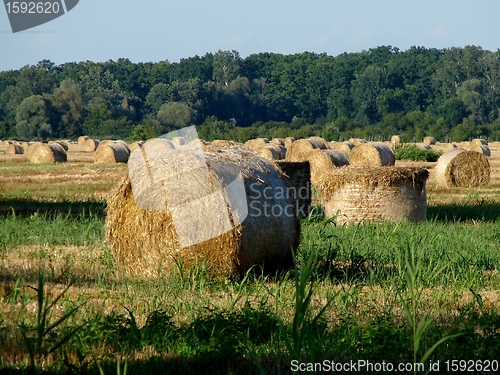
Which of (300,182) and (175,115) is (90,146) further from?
(175,115)

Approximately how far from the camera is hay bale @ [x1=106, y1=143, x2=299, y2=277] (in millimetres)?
7285

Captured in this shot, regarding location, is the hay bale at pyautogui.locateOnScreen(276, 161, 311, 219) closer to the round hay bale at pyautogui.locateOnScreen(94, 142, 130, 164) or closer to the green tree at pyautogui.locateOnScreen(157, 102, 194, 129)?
the round hay bale at pyautogui.locateOnScreen(94, 142, 130, 164)

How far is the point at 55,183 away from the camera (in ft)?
68.7

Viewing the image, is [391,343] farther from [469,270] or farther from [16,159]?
[16,159]

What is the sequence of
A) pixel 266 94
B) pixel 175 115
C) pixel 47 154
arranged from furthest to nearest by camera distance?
pixel 266 94
pixel 175 115
pixel 47 154

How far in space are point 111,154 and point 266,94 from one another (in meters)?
87.2

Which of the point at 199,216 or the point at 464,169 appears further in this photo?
the point at 464,169

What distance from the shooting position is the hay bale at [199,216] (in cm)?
729

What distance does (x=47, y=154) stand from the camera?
30.2m

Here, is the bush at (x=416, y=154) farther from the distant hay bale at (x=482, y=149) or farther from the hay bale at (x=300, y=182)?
the hay bale at (x=300, y=182)

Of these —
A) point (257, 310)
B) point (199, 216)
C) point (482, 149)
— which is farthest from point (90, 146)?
point (257, 310)

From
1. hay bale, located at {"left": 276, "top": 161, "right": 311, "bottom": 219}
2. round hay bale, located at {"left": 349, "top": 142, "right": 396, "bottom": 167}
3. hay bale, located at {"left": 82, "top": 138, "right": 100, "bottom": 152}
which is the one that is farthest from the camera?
hay bale, located at {"left": 82, "top": 138, "right": 100, "bottom": 152}

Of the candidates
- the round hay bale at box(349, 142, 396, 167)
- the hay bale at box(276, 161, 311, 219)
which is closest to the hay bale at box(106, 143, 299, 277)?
the hay bale at box(276, 161, 311, 219)

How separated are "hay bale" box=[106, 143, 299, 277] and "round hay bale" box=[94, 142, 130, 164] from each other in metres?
22.0
